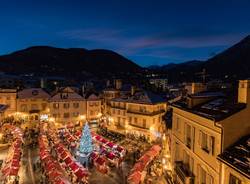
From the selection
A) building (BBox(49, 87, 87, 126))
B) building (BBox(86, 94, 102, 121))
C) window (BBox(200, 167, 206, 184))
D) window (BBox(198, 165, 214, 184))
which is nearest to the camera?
window (BBox(198, 165, 214, 184))

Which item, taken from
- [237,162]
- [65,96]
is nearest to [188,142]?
[237,162]

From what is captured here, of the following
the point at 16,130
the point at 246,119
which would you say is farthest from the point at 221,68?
the point at 246,119

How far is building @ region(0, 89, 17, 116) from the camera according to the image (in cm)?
5928

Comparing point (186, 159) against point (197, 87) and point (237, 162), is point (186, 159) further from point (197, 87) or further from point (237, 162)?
point (237, 162)

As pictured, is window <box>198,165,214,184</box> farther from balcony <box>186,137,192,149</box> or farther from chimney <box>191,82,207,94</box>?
chimney <box>191,82,207,94</box>

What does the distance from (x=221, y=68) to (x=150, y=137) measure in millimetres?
167567

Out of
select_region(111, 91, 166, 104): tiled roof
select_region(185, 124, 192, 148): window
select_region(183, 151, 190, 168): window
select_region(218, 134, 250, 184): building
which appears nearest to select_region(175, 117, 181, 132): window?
select_region(185, 124, 192, 148): window

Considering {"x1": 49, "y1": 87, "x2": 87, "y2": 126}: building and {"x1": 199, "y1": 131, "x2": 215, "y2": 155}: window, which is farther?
{"x1": 49, "y1": 87, "x2": 87, "y2": 126}: building

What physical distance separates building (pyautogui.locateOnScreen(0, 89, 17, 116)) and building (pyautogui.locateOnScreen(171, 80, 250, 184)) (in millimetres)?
48156

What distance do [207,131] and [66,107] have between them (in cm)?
4972

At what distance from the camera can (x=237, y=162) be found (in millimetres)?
11977

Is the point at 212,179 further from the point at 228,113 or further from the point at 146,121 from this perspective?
the point at 146,121

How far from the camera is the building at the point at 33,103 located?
61812mm

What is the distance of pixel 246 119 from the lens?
1465 centimetres
